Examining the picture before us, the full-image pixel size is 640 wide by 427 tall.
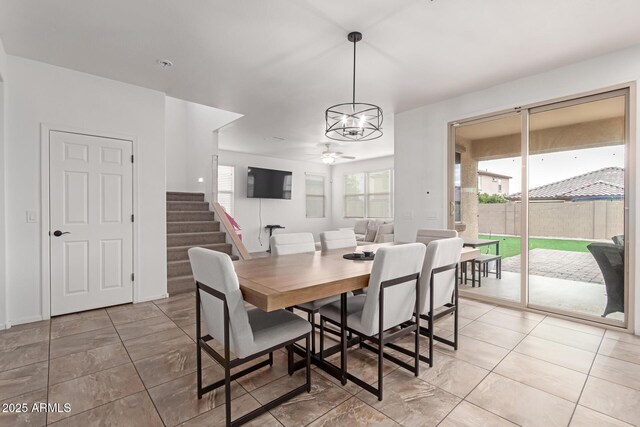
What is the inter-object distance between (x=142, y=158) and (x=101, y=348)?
2.20 m

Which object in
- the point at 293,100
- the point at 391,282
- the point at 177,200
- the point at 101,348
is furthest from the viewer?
the point at 177,200

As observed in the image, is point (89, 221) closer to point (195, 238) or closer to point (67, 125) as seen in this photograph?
point (67, 125)

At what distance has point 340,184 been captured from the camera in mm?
9609

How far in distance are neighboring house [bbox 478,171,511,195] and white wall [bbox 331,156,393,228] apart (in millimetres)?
4832

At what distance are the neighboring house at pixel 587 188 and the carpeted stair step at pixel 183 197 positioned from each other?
542cm

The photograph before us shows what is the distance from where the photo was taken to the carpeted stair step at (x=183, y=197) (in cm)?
573

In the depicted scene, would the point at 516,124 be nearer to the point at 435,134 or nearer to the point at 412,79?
the point at 435,134

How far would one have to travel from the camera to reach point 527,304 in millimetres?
3496

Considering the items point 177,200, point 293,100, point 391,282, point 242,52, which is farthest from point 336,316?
point 177,200

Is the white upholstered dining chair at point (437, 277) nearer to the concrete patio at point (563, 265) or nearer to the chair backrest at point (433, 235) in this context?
the chair backrest at point (433, 235)

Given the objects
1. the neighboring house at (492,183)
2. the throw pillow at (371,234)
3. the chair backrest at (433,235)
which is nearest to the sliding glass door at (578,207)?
the neighboring house at (492,183)

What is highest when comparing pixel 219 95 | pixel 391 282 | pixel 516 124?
pixel 219 95

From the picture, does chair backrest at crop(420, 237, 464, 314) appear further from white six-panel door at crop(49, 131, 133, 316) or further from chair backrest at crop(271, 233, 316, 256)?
white six-panel door at crop(49, 131, 133, 316)

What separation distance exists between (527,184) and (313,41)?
9.40 ft
